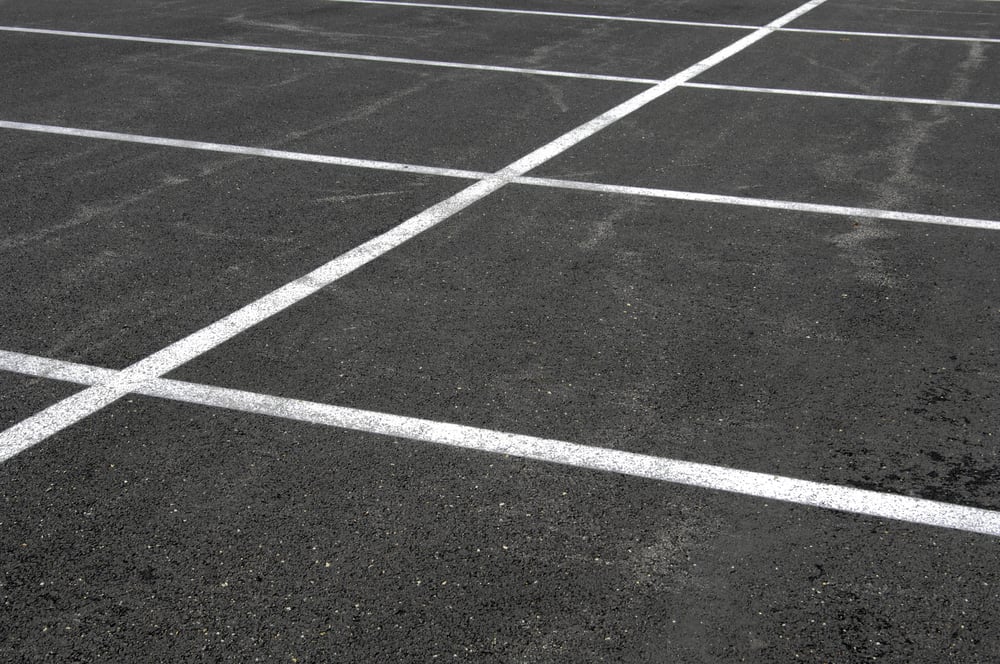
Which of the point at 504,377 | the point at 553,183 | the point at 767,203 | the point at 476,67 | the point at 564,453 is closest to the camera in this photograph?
the point at 564,453

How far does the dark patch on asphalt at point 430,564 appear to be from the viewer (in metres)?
3.46

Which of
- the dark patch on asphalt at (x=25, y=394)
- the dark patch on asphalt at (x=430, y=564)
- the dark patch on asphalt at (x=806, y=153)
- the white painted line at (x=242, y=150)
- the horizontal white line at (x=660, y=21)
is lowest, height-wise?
the dark patch on asphalt at (x=430, y=564)

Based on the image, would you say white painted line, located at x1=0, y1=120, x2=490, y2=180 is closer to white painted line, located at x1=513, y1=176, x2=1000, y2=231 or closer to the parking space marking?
white painted line, located at x1=513, y1=176, x2=1000, y2=231

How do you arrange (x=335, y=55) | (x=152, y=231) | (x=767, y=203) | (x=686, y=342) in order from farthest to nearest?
(x=335, y=55), (x=767, y=203), (x=152, y=231), (x=686, y=342)

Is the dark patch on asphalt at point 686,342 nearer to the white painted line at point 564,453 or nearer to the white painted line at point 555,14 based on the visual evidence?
the white painted line at point 564,453

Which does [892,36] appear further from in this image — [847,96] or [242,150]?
[242,150]

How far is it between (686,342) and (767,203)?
2390mm

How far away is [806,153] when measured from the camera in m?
8.62

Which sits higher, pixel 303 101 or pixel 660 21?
pixel 660 21

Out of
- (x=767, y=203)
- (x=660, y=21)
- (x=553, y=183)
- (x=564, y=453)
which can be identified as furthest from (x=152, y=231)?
(x=660, y=21)

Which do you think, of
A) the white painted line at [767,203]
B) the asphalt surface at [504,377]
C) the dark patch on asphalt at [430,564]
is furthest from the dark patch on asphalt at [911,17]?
the dark patch on asphalt at [430,564]

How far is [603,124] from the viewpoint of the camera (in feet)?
31.0

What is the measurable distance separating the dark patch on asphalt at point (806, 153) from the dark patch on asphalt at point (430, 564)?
407cm

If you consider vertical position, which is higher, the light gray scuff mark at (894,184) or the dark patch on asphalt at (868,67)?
the dark patch on asphalt at (868,67)
